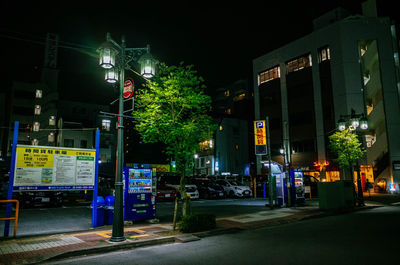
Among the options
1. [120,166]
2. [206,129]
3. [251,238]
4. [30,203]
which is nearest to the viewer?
[120,166]

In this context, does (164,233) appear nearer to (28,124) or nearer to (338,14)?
(338,14)

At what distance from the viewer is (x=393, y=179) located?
Result: 3036 centimetres

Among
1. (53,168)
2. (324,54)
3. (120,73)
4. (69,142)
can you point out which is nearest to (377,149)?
(324,54)

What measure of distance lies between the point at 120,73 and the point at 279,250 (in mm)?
7126

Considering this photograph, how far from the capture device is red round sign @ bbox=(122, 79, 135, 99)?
29.7 ft

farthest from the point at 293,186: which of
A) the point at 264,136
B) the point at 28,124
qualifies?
the point at 28,124

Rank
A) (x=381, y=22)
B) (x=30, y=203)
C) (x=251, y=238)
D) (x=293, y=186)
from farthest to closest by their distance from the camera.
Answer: (x=381, y=22), (x=293, y=186), (x=30, y=203), (x=251, y=238)

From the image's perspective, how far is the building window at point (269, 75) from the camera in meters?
→ 43.3

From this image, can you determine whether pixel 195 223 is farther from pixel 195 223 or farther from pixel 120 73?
pixel 120 73

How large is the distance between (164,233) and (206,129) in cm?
426

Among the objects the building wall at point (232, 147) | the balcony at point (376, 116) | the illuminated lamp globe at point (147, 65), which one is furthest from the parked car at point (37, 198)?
the balcony at point (376, 116)

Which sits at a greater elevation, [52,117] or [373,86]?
[373,86]

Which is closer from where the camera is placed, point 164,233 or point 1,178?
point 164,233

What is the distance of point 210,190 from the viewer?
2725cm
